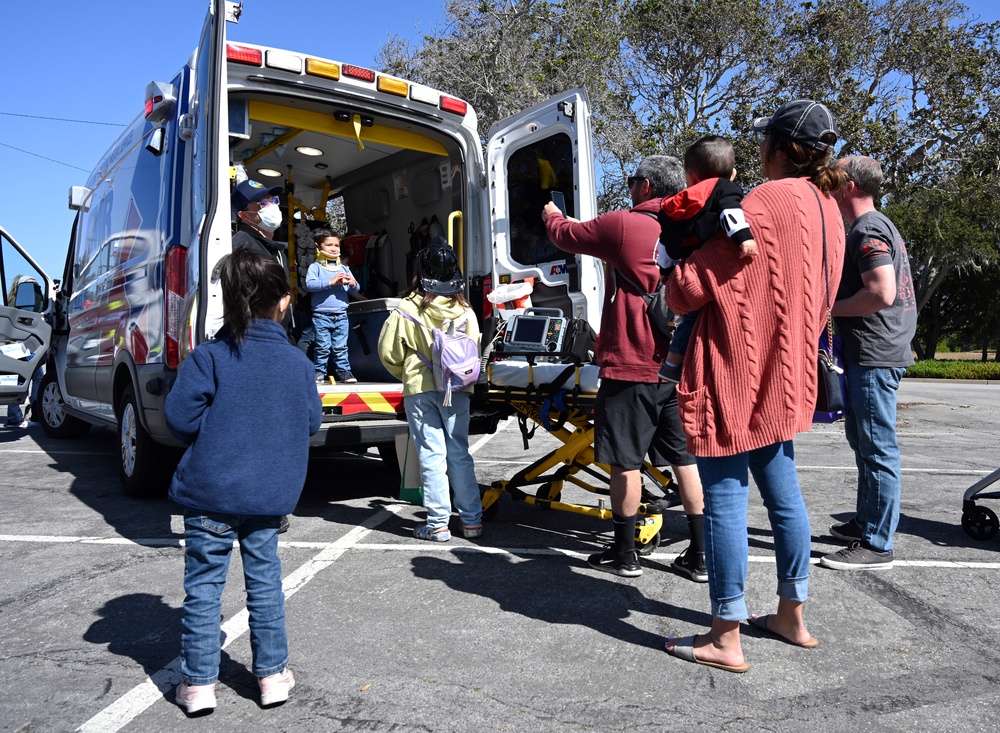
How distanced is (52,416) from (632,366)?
8.04 meters

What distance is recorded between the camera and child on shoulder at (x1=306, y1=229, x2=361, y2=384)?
691 centimetres

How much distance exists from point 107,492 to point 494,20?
59.3 feet

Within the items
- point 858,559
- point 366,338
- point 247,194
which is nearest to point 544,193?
point 247,194

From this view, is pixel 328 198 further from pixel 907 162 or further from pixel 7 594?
pixel 907 162

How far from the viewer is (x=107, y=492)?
6.29 metres

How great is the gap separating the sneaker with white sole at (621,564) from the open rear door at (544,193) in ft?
6.32

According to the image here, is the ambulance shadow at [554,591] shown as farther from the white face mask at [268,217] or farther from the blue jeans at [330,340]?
the blue jeans at [330,340]

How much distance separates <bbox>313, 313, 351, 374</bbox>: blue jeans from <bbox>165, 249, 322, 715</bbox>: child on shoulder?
4.10 meters

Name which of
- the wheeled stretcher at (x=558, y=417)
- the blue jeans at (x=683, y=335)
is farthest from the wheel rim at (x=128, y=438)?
the blue jeans at (x=683, y=335)

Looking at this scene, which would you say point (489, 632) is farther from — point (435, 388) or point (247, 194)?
point (247, 194)

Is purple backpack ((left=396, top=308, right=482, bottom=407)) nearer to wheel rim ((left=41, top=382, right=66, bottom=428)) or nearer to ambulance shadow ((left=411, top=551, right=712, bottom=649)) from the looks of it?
ambulance shadow ((left=411, top=551, right=712, bottom=649))

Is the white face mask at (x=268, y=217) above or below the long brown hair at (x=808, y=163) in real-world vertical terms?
above

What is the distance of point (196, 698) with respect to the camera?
2.63 metres

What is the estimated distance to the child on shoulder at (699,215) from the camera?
9.07ft
